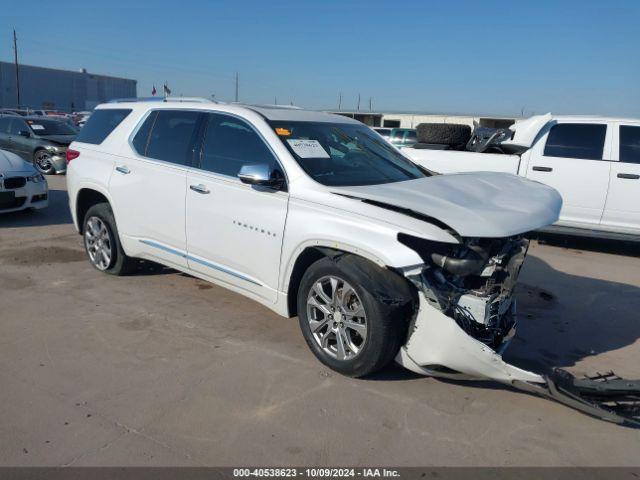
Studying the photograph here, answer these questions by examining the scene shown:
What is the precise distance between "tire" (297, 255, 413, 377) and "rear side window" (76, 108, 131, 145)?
3048 millimetres

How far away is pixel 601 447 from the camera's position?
295 centimetres

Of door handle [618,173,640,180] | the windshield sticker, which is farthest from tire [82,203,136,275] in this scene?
door handle [618,173,640,180]

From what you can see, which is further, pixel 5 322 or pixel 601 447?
pixel 5 322

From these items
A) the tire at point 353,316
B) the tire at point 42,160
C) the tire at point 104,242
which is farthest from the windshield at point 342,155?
the tire at point 42,160

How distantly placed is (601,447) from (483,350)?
841 millimetres

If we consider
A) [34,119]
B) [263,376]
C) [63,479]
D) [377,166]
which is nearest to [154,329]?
[263,376]

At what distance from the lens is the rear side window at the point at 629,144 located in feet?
24.6

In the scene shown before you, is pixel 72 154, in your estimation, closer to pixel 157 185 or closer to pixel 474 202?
pixel 157 185

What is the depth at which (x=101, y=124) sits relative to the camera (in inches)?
221

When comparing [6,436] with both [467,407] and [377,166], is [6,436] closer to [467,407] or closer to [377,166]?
[467,407]

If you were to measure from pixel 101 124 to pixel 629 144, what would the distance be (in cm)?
714

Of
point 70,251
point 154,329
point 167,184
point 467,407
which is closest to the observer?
point 467,407

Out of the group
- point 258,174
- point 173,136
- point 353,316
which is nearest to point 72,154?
point 173,136

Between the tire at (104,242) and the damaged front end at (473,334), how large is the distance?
3.37m
